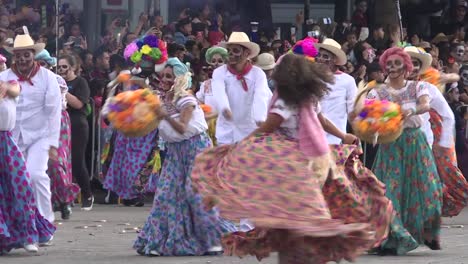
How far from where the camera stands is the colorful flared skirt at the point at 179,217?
13.1 metres

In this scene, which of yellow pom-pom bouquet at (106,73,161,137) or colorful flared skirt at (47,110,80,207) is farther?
colorful flared skirt at (47,110,80,207)

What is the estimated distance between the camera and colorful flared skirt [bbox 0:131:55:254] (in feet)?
43.0

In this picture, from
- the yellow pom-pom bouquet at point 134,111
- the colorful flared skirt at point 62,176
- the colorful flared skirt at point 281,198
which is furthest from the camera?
the colorful flared skirt at point 62,176

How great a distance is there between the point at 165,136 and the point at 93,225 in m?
3.22

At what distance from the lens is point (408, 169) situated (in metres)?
13.6

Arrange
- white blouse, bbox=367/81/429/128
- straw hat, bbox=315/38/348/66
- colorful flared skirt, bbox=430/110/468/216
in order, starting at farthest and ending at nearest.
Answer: colorful flared skirt, bbox=430/110/468/216 < straw hat, bbox=315/38/348/66 < white blouse, bbox=367/81/429/128

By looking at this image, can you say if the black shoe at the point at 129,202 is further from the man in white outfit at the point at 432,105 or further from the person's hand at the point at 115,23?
the man in white outfit at the point at 432,105

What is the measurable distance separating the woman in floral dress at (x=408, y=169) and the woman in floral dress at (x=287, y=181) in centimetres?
326

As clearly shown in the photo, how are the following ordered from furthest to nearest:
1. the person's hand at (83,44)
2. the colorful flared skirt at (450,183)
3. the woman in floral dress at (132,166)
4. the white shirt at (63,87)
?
the person's hand at (83,44) → the woman in floral dress at (132,166) → the white shirt at (63,87) → the colorful flared skirt at (450,183)

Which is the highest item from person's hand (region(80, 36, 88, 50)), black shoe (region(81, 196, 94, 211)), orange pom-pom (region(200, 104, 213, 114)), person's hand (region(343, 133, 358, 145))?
person's hand (region(80, 36, 88, 50))

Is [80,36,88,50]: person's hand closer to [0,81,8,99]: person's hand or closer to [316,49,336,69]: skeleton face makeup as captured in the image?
[316,49,336,69]: skeleton face makeup

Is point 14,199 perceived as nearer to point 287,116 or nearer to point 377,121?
point 377,121

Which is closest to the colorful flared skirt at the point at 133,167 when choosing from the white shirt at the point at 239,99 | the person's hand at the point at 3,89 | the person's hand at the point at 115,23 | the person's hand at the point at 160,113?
the person's hand at the point at 115,23

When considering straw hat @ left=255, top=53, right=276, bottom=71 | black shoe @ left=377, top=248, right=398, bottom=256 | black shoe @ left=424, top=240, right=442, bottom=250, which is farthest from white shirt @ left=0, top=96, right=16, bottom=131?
straw hat @ left=255, top=53, right=276, bottom=71
